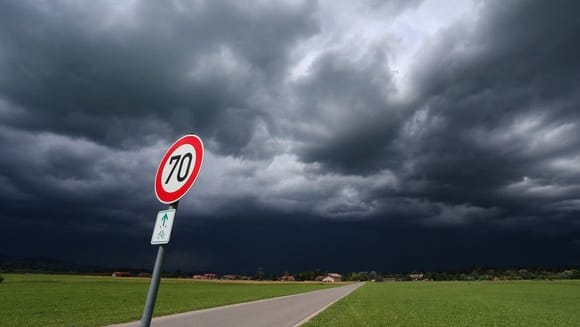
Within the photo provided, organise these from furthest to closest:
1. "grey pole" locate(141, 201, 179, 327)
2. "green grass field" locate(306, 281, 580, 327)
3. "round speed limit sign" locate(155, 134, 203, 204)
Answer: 1. "green grass field" locate(306, 281, 580, 327)
2. "round speed limit sign" locate(155, 134, 203, 204)
3. "grey pole" locate(141, 201, 179, 327)

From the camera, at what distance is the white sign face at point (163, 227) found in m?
4.15

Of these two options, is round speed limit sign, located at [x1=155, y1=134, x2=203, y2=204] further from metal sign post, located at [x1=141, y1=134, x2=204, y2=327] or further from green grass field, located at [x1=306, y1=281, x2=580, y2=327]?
green grass field, located at [x1=306, y1=281, x2=580, y2=327]

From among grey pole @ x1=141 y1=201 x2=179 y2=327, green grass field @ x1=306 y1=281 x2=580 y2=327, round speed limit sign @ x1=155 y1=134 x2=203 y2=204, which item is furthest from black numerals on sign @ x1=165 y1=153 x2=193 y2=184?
green grass field @ x1=306 y1=281 x2=580 y2=327

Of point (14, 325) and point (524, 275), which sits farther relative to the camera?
point (524, 275)

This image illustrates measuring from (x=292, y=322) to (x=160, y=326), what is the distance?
6088 mm

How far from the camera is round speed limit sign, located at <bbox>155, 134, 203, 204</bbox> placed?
4.45 m

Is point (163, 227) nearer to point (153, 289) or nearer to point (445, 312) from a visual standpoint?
point (153, 289)

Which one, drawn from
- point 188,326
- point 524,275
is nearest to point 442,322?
point 188,326

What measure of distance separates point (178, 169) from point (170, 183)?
19 centimetres

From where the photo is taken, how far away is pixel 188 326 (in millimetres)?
15836

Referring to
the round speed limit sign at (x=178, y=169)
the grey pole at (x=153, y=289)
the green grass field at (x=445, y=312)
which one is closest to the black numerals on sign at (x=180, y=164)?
the round speed limit sign at (x=178, y=169)

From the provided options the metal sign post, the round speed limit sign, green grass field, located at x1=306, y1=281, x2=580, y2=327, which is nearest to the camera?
the metal sign post

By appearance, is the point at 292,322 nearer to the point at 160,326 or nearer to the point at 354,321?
the point at 354,321

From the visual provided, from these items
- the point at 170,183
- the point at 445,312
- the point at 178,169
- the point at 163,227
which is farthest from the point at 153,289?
the point at 445,312
